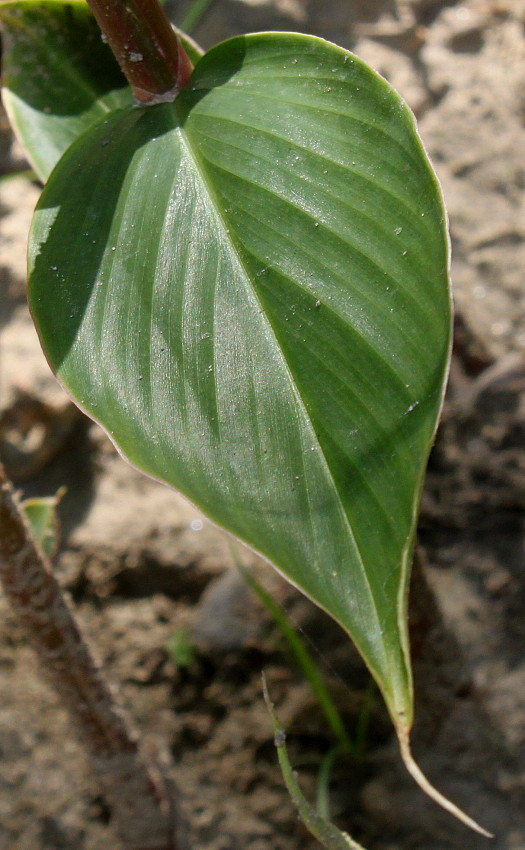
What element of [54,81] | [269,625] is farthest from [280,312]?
[269,625]

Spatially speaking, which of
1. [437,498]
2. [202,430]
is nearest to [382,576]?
[202,430]

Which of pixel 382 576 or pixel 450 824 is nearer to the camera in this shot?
pixel 382 576

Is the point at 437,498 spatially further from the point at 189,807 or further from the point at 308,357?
the point at 308,357

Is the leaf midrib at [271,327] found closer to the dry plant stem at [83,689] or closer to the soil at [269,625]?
the dry plant stem at [83,689]

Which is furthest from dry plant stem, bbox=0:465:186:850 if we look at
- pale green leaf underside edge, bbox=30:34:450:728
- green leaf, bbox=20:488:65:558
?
pale green leaf underside edge, bbox=30:34:450:728

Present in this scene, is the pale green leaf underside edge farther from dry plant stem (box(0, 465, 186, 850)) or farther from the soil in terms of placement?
the soil
